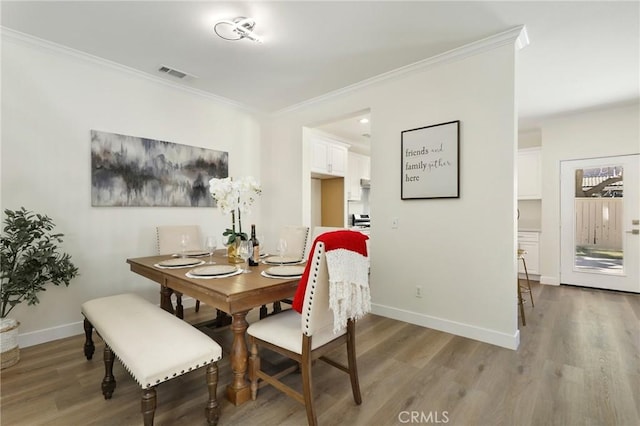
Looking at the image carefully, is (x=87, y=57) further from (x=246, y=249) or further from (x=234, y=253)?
(x=246, y=249)

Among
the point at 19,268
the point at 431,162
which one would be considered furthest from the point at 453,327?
the point at 19,268

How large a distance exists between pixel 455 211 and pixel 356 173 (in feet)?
12.3

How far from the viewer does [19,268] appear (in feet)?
7.59

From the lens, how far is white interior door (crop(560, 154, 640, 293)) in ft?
13.9

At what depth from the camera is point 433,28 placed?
8.05ft

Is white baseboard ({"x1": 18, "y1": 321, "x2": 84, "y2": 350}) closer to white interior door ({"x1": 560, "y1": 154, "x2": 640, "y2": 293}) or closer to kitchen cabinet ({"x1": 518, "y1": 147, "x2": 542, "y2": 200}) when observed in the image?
white interior door ({"x1": 560, "y1": 154, "x2": 640, "y2": 293})

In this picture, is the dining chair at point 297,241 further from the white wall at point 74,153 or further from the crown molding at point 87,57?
the crown molding at point 87,57

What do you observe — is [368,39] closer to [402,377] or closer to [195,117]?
[195,117]

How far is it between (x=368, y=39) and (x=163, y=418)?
3133mm

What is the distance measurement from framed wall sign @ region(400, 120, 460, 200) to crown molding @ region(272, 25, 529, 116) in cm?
62

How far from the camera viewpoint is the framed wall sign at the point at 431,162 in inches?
112

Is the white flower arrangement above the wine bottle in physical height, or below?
above

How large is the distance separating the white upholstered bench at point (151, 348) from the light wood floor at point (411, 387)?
25cm

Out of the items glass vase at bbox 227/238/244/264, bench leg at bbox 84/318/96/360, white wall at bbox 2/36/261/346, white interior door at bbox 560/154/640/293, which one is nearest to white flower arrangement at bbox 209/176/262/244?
glass vase at bbox 227/238/244/264
